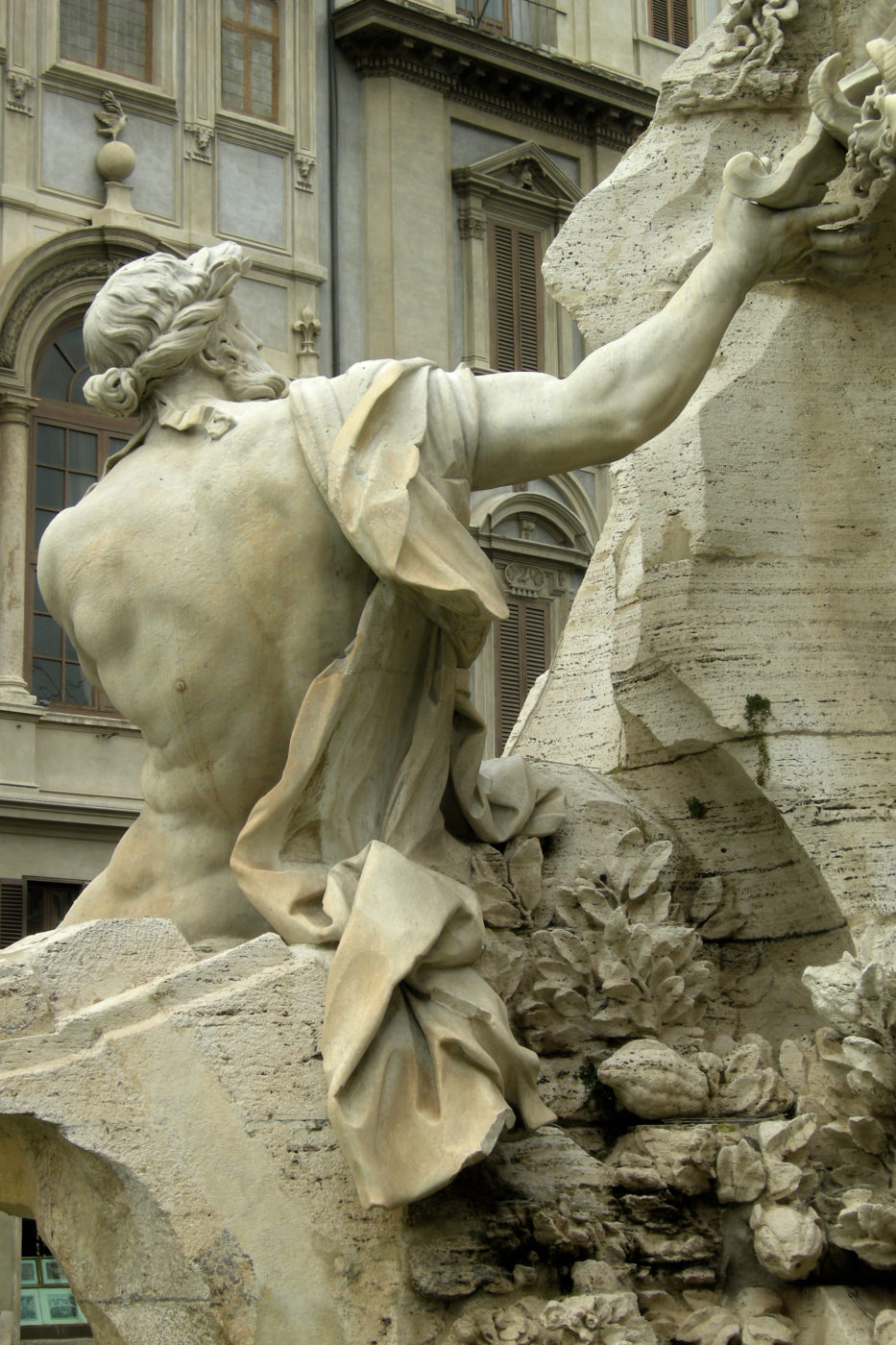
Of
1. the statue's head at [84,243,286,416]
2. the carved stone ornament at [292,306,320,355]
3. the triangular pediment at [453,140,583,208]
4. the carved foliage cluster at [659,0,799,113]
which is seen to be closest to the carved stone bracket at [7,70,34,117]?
the carved stone ornament at [292,306,320,355]

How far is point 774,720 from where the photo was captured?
458cm

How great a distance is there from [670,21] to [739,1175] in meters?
15.1

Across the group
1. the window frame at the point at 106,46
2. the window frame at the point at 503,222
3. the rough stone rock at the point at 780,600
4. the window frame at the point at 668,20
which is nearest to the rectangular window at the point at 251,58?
the window frame at the point at 106,46

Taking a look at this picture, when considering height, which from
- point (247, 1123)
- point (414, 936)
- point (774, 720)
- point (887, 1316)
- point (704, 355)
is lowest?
point (887, 1316)

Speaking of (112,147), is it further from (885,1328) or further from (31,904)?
(885,1328)

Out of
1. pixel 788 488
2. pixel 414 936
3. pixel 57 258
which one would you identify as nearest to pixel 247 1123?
pixel 414 936

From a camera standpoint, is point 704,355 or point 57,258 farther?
point 57,258

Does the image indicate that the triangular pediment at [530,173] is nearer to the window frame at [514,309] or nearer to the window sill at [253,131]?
the window frame at [514,309]

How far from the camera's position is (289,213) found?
1598 centimetres

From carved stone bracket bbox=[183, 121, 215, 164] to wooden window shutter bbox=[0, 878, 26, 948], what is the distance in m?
5.69

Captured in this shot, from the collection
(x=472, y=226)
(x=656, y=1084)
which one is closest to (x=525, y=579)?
(x=472, y=226)

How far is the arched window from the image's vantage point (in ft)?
46.3

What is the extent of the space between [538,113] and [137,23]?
3.43m

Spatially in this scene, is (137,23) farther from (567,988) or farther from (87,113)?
(567,988)
